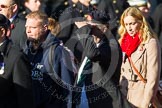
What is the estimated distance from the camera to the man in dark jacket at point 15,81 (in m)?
6.10

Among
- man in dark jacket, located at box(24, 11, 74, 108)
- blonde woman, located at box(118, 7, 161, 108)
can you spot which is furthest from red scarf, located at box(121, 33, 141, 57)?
man in dark jacket, located at box(24, 11, 74, 108)

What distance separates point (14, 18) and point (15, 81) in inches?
115

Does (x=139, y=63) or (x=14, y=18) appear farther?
(x=14, y=18)

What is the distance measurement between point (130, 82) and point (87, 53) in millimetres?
919

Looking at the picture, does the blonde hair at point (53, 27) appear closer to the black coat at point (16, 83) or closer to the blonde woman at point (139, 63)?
the blonde woman at point (139, 63)

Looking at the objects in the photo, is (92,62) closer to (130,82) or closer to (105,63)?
(105,63)

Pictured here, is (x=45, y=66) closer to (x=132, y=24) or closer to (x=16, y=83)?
(x=132, y=24)

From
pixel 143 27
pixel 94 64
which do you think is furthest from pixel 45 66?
pixel 143 27

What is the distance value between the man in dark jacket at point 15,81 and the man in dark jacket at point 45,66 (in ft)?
4.29

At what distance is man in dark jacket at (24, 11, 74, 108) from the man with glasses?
0.76 meters

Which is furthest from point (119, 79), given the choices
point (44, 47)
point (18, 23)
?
point (18, 23)

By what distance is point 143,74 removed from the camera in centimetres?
795

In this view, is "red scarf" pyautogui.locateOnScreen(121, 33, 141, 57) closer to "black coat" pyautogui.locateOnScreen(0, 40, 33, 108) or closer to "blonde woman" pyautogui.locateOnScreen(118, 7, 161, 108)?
"blonde woman" pyautogui.locateOnScreen(118, 7, 161, 108)

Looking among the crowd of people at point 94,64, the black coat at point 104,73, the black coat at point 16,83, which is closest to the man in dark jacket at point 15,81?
the black coat at point 16,83
